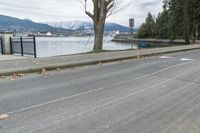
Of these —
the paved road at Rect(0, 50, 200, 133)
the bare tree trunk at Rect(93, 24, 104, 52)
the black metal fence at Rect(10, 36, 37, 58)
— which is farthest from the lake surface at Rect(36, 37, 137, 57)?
the paved road at Rect(0, 50, 200, 133)

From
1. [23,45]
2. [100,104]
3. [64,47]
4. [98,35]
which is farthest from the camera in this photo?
[64,47]

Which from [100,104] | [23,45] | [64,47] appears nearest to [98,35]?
[23,45]

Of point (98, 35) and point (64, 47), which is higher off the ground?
point (98, 35)

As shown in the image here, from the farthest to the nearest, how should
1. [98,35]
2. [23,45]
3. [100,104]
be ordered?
[98,35]
[23,45]
[100,104]

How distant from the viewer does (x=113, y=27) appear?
574 feet

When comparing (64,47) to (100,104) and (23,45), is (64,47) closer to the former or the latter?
(23,45)

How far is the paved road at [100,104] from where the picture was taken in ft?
19.9

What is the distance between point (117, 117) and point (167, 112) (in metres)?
1.23

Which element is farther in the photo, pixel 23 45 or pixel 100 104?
pixel 23 45

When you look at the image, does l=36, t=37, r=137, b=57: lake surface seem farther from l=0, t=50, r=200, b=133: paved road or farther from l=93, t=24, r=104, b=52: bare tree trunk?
l=0, t=50, r=200, b=133: paved road

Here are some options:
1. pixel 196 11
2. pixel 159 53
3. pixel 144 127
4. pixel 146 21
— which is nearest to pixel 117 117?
pixel 144 127

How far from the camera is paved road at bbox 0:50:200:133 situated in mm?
6062

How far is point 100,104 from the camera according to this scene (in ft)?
25.6

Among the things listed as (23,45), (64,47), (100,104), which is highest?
(23,45)
